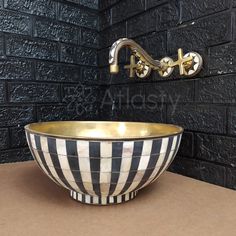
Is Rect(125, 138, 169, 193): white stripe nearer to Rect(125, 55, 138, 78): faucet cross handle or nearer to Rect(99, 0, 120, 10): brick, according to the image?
Rect(125, 55, 138, 78): faucet cross handle

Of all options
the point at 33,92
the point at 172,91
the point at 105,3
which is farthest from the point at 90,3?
the point at 172,91

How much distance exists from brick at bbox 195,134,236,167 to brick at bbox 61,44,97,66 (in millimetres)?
521

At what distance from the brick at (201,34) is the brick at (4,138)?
1.78 ft

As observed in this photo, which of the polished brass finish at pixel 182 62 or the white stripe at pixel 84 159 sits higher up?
the polished brass finish at pixel 182 62

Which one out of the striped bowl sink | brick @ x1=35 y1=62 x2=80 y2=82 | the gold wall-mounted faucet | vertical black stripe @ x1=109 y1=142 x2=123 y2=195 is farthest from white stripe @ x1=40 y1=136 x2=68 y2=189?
brick @ x1=35 y1=62 x2=80 y2=82

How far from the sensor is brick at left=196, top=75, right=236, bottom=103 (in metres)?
0.58

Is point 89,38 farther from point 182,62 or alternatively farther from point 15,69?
point 182,62

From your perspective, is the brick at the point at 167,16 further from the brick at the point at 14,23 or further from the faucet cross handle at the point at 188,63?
the brick at the point at 14,23

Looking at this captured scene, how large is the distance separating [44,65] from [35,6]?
0.19 m

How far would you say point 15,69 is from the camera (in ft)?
2.72

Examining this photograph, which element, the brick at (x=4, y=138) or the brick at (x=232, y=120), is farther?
the brick at (x=4, y=138)

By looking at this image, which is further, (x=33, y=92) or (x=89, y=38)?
(x=89, y=38)

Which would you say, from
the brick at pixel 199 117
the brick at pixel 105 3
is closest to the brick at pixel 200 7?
the brick at pixel 199 117

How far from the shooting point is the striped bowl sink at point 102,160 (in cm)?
43
